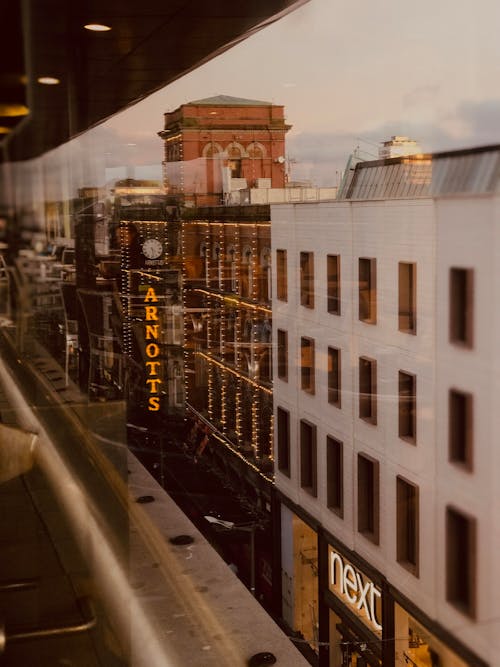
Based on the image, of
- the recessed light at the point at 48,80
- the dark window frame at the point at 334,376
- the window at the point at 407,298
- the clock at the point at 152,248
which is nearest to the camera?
the window at the point at 407,298

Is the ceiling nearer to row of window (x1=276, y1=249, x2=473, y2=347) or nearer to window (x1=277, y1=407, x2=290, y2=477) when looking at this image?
row of window (x1=276, y1=249, x2=473, y2=347)

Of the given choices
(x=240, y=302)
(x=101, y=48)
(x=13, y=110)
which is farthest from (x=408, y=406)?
(x=13, y=110)

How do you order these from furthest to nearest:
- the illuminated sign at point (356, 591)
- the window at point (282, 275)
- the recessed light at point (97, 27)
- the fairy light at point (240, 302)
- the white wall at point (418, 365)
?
the recessed light at point (97, 27), the fairy light at point (240, 302), the window at point (282, 275), the illuminated sign at point (356, 591), the white wall at point (418, 365)

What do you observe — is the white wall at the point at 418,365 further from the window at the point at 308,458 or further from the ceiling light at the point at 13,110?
the ceiling light at the point at 13,110

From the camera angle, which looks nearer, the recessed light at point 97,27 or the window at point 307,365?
the window at point 307,365

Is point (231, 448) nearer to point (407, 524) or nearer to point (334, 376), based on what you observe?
point (334, 376)

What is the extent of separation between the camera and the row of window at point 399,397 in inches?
47.0

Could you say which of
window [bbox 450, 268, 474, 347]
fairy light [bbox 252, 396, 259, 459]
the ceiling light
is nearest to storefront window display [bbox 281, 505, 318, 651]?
fairy light [bbox 252, 396, 259, 459]

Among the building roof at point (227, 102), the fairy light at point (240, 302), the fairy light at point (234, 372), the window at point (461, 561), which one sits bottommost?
the window at point (461, 561)

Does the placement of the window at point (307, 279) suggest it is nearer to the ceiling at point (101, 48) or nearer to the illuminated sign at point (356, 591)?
the illuminated sign at point (356, 591)

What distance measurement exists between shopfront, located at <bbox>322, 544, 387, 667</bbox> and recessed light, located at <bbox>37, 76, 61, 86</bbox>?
2.75 metres

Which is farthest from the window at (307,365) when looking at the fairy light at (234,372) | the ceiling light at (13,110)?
the ceiling light at (13,110)

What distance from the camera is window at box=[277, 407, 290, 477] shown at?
1.65 metres

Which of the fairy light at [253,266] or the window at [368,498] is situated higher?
the fairy light at [253,266]
